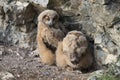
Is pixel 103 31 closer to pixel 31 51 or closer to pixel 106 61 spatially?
pixel 106 61

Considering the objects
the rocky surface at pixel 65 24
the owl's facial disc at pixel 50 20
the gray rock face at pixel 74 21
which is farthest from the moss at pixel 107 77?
the owl's facial disc at pixel 50 20

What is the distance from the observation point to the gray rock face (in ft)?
25.5

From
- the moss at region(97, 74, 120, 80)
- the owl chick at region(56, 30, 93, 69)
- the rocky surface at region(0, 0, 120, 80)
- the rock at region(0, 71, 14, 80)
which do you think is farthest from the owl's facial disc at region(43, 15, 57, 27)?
the moss at region(97, 74, 120, 80)

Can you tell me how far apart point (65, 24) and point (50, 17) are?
0.50 meters

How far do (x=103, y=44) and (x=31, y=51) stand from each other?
2362 millimetres

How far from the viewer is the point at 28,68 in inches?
344

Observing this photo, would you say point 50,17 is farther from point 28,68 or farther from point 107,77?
point 107,77

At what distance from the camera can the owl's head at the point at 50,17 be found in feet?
29.4

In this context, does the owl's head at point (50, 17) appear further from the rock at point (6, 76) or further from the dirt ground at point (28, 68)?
the rock at point (6, 76)

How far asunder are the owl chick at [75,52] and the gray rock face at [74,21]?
223 mm

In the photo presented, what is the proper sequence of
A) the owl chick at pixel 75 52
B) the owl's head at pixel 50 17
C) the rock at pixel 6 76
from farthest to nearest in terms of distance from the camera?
the owl's head at pixel 50 17 → the owl chick at pixel 75 52 → the rock at pixel 6 76

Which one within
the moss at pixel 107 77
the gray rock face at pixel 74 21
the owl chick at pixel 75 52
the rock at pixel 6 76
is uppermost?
the gray rock face at pixel 74 21

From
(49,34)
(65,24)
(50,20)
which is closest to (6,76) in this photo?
(49,34)

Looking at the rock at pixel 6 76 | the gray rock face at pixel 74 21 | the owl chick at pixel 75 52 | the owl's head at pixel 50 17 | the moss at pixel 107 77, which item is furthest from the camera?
the owl's head at pixel 50 17
